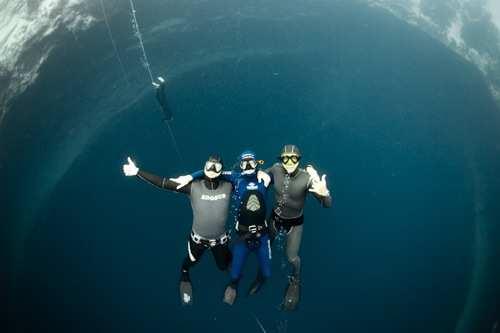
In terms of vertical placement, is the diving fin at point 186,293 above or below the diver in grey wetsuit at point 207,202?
below

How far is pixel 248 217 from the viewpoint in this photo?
4234mm

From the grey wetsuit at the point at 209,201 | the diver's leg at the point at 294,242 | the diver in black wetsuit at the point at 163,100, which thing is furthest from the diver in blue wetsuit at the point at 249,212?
the diver in black wetsuit at the point at 163,100

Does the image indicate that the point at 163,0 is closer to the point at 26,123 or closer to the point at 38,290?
the point at 26,123

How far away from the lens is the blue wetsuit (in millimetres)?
4160

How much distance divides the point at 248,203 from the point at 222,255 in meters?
1.18

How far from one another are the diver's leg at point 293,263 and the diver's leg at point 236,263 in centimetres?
73

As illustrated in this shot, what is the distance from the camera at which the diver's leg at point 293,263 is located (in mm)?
4950

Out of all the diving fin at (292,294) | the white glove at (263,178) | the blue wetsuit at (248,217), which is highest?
the white glove at (263,178)

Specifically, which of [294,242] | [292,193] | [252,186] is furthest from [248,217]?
[294,242]

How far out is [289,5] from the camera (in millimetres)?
7906

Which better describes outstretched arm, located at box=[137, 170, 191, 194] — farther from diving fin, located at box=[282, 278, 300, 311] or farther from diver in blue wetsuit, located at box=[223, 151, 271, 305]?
diving fin, located at box=[282, 278, 300, 311]

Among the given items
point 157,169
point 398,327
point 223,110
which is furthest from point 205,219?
point 398,327

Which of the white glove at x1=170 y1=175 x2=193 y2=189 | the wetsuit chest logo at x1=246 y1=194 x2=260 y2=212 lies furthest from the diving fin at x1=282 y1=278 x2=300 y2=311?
the white glove at x1=170 y1=175 x2=193 y2=189

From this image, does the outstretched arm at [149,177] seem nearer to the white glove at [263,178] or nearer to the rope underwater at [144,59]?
the white glove at [263,178]
